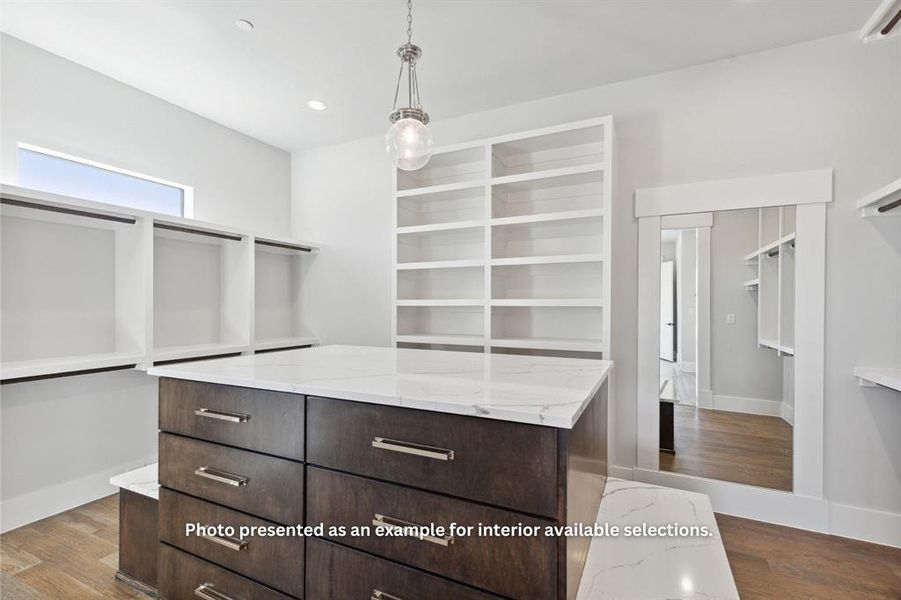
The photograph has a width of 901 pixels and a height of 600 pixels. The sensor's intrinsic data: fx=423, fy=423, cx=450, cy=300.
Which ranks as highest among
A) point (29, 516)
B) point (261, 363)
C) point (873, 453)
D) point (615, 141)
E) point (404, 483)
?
point (615, 141)

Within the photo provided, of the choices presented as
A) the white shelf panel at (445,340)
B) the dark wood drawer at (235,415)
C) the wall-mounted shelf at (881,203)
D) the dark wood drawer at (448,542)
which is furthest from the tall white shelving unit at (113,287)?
the wall-mounted shelf at (881,203)

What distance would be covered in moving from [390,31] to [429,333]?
214cm

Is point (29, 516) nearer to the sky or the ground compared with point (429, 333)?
nearer to the ground

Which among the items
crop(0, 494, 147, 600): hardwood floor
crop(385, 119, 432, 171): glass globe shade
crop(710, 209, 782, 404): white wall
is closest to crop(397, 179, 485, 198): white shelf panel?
crop(385, 119, 432, 171): glass globe shade

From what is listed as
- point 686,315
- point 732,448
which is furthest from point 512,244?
point 732,448

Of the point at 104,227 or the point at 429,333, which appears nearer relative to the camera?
the point at 104,227

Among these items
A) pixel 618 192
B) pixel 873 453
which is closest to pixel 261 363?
pixel 618 192

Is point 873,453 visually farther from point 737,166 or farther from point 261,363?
point 261,363

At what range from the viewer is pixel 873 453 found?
2273 mm

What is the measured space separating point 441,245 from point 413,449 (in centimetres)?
254

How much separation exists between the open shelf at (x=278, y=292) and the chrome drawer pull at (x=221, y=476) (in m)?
2.31

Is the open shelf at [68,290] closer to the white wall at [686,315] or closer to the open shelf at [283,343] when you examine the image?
the open shelf at [283,343]

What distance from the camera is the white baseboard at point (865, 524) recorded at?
221cm

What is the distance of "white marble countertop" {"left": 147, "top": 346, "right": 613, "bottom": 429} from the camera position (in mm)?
1016
